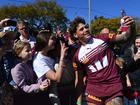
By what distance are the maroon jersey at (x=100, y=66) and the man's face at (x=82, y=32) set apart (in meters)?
0.11

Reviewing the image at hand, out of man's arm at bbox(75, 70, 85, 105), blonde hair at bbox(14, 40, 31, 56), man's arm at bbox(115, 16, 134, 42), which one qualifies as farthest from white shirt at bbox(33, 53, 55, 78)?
man's arm at bbox(115, 16, 134, 42)

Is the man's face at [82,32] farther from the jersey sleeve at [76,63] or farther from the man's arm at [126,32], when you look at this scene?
the man's arm at [126,32]

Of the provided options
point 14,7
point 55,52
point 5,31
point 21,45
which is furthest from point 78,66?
point 14,7

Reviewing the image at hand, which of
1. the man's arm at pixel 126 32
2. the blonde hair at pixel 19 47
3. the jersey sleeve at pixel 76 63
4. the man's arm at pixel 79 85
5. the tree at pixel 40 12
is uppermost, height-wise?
the tree at pixel 40 12

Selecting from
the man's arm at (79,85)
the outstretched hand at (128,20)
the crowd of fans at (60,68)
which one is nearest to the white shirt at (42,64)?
the crowd of fans at (60,68)

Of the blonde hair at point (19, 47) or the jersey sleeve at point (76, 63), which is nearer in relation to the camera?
the blonde hair at point (19, 47)

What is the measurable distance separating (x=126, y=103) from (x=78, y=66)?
1435mm

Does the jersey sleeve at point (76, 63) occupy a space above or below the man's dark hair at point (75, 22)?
below

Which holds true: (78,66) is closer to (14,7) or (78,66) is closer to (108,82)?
(108,82)

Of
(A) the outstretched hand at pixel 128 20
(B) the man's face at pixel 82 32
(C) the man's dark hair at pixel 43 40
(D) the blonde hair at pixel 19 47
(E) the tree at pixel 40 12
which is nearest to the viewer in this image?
(A) the outstretched hand at pixel 128 20

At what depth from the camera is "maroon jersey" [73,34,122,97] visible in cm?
608

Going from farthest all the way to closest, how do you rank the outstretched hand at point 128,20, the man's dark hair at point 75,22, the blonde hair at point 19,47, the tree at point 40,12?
the tree at point 40,12
the man's dark hair at point 75,22
the blonde hair at point 19,47
the outstretched hand at point 128,20

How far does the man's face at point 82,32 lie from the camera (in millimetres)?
6430

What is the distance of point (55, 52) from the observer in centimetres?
681
